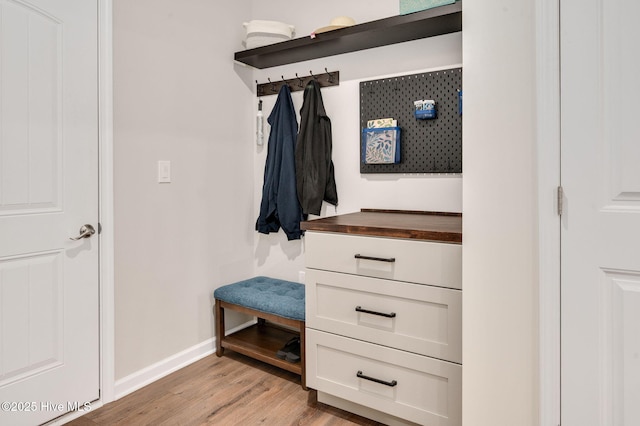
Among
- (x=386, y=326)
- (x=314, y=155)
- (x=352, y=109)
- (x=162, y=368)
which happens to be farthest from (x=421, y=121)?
(x=162, y=368)

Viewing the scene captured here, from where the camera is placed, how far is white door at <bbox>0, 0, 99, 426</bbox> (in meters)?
1.68

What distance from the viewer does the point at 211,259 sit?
8.66 feet

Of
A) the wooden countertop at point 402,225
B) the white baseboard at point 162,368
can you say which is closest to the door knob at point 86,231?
the white baseboard at point 162,368

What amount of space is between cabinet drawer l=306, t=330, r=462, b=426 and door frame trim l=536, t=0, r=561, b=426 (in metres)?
0.39

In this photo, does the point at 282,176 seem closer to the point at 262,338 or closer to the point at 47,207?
the point at 262,338

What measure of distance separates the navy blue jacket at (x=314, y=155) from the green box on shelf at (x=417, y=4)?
722mm

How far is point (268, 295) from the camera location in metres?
2.41

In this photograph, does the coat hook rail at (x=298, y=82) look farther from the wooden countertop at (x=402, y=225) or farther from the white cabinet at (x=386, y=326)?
the white cabinet at (x=386, y=326)

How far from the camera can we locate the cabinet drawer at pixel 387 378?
63.6 inches

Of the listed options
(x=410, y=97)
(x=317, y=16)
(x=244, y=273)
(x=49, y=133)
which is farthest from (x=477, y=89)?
(x=244, y=273)

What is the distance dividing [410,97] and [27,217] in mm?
2000

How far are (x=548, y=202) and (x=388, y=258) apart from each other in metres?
0.69

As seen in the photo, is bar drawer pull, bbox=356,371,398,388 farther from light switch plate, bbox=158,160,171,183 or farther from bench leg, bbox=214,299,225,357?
light switch plate, bbox=158,160,171,183

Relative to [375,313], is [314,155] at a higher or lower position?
higher
